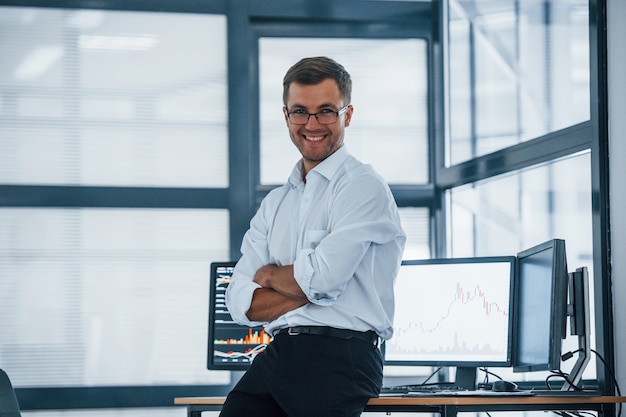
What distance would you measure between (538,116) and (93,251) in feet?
6.70

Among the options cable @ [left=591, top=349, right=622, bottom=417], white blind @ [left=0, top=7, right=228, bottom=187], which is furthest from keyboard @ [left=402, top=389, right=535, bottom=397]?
white blind @ [left=0, top=7, right=228, bottom=187]

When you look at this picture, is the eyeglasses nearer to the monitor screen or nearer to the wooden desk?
the wooden desk

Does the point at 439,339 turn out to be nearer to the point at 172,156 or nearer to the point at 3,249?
the point at 172,156

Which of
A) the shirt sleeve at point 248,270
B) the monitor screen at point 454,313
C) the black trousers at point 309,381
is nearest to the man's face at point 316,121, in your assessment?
the shirt sleeve at point 248,270

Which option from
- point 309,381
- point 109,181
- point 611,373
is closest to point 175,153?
point 109,181

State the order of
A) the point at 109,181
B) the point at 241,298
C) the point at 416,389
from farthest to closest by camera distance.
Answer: the point at 109,181 → the point at 416,389 → the point at 241,298

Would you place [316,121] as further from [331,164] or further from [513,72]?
[513,72]

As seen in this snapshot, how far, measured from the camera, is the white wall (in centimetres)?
311

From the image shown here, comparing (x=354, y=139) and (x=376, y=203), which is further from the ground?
(x=354, y=139)

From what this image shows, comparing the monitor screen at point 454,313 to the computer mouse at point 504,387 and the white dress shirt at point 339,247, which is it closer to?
the computer mouse at point 504,387

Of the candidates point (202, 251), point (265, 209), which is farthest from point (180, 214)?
point (265, 209)

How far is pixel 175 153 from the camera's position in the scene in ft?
14.4

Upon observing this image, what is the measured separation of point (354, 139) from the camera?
454 cm

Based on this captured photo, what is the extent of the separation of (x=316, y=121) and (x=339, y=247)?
1.14ft
